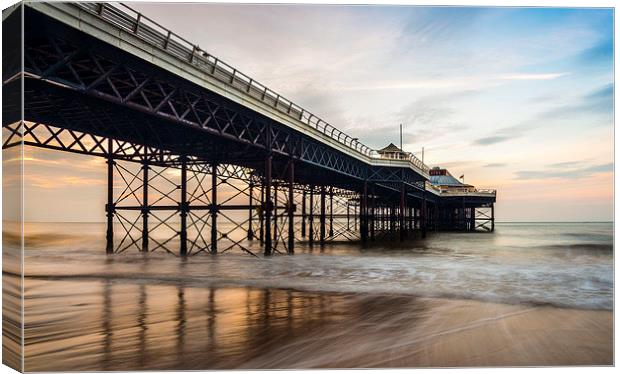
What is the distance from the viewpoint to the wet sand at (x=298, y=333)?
8.71m

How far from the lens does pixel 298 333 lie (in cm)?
998

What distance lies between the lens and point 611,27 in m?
10.6

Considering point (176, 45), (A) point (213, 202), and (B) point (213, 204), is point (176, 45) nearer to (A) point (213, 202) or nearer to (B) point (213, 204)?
(B) point (213, 204)

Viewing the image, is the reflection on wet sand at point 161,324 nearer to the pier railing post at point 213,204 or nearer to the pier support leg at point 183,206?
the pier support leg at point 183,206

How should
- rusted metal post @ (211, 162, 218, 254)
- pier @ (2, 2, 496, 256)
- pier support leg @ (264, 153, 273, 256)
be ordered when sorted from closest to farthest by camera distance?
pier @ (2, 2, 496, 256)
pier support leg @ (264, 153, 273, 256)
rusted metal post @ (211, 162, 218, 254)

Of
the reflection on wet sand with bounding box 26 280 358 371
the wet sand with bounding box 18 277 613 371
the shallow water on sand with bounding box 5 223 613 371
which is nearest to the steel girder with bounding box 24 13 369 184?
the shallow water on sand with bounding box 5 223 613 371

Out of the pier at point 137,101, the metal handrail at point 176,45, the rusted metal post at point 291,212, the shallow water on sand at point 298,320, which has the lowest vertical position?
the shallow water on sand at point 298,320

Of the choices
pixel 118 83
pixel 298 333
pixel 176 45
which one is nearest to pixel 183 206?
pixel 118 83

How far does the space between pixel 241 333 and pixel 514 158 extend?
9.00 m

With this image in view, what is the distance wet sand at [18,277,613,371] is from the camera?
8.71 metres

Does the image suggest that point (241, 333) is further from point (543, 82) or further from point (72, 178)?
point (543, 82)

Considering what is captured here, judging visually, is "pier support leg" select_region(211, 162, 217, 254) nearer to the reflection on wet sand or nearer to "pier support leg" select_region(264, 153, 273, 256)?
Result: "pier support leg" select_region(264, 153, 273, 256)

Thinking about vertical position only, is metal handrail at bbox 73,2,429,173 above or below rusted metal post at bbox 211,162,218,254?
above

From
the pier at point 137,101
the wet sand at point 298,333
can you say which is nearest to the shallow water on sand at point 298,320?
the wet sand at point 298,333
